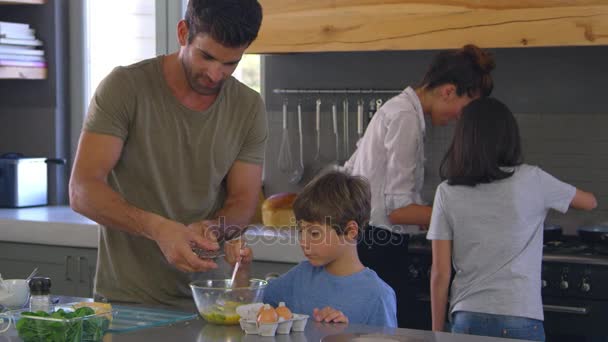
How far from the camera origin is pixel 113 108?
2445mm

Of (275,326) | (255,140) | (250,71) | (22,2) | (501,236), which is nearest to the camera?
(275,326)

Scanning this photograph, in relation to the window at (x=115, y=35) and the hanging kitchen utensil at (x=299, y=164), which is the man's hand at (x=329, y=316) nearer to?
the hanging kitchen utensil at (x=299, y=164)

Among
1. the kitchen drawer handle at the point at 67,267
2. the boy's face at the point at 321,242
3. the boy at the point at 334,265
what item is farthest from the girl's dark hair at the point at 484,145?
the kitchen drawer handle at the point at 67,267

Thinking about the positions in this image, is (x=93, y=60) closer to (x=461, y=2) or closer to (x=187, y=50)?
(x=461, y=2)

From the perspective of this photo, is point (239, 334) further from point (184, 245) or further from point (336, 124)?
point (336, 124)

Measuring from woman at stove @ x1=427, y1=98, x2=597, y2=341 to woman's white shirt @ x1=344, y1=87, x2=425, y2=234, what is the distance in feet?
0.76

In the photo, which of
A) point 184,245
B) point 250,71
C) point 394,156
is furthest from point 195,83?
point 250,71

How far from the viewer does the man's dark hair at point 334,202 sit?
7.91 ft

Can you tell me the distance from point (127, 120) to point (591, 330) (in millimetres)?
1866

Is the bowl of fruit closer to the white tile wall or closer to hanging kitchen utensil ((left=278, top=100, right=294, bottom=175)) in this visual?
the white tile wall

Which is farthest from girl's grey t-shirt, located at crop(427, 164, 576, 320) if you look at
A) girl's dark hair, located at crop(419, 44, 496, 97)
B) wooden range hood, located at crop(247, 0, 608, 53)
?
wooden range hood, located at crop(247, 0, 608, 53)

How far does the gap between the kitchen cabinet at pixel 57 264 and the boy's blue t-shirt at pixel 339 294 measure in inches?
73.8

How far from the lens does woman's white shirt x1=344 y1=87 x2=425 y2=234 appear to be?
3.20 meters

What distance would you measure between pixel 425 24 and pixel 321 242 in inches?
61.6
